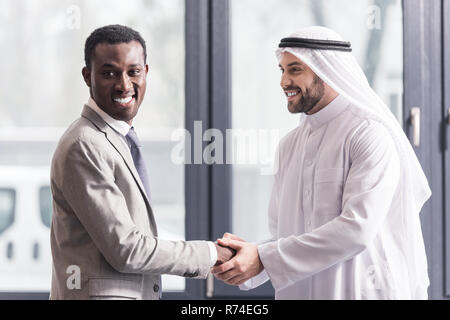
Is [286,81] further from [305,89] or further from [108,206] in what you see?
[108,206]

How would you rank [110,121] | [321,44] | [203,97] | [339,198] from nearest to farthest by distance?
[110,121] → [339,198] → [321,44] → [203,97]

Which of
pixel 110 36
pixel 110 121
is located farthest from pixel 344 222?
pixel 110 36

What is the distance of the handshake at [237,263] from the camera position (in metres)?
2.32

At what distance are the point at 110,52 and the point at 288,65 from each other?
2.17ft

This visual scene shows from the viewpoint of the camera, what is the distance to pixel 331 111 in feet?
7.68

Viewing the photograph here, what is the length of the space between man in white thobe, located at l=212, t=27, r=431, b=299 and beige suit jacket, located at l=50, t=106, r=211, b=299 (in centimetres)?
45

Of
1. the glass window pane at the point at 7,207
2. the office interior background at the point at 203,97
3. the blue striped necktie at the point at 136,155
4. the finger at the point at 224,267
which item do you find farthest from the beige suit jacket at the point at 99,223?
Result: the glass window pane at the point at 7,207

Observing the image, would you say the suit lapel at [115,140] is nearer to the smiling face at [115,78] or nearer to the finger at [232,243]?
the smiling face at [115,78]

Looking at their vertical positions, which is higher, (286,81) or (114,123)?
(286,81)

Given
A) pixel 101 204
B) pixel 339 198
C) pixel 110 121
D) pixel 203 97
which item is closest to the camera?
pixel 101 204

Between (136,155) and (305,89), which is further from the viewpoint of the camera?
(305,89)

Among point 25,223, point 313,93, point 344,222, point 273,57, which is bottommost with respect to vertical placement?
point 25,223

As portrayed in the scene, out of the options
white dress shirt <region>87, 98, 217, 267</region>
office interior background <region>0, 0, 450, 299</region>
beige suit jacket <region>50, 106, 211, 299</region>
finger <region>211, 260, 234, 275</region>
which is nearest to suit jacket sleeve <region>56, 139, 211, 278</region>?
beige suit jacket <region>50, 106, 211, 299</region>

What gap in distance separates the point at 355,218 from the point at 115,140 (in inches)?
31.2
